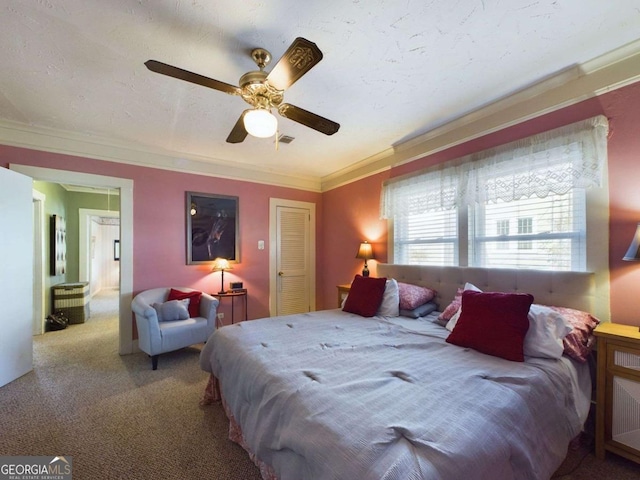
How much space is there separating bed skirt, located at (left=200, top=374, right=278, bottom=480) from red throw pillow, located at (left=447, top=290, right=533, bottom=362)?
1336 millimetres

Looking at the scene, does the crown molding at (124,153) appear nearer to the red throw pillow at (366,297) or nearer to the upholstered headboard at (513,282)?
the red throw pillow at (366,297)

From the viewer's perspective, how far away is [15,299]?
2678 mm

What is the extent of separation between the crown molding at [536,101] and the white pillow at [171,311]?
3.13 m

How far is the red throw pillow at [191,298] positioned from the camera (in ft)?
11.1

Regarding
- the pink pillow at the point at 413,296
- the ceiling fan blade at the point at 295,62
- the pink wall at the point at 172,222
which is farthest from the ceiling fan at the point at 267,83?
the pink wall at the point at 172,222

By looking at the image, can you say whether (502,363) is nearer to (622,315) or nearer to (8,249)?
(622,315)

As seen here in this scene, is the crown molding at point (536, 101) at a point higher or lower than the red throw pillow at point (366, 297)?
higher

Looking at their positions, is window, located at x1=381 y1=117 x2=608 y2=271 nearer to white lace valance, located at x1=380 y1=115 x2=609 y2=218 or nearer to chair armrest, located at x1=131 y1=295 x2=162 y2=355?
white lace valance, located at x1=380 y1=115 x2=609 y2=218

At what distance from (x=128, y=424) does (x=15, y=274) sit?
198 centimetres

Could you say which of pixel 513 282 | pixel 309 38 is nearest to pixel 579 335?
pixel 513 282

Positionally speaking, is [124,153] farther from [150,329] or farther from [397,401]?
[397,401]

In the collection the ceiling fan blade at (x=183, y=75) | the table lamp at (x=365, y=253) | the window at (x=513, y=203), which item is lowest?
the table lamp at (x=365, y=253)

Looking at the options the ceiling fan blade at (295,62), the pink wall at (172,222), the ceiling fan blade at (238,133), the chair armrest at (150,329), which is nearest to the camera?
the ceiling fan blade at (295,62)

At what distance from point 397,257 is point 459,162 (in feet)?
4.33
